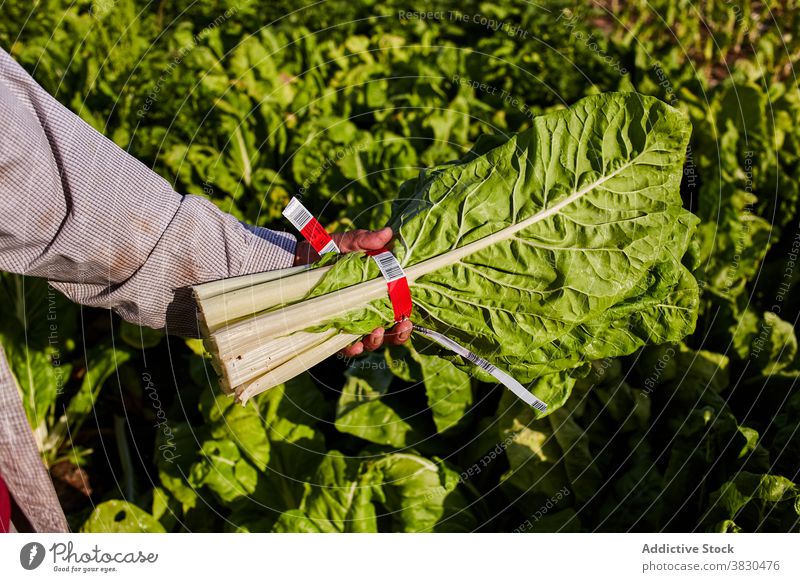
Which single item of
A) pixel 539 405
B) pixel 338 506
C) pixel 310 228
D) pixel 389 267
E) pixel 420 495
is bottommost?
pixel 338 506

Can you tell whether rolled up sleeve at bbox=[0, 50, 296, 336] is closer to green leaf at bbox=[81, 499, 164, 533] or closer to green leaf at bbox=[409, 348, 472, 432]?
green leaf at bbox=[409, 348, 472, 432]

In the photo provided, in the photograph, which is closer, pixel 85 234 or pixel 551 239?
pixel 85 234

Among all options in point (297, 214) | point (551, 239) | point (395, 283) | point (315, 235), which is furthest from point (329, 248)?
point (551, 239)

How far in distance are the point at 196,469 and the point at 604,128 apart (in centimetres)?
315

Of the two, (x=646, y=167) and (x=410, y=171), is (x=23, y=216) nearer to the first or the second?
(x=646, y=167)

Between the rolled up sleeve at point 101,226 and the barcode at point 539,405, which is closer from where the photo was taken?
the rolled up sleeve at point 101,226

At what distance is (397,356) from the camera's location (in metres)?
4.65

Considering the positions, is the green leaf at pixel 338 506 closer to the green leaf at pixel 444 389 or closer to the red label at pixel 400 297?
Result: the green leaf at pixel 444 389

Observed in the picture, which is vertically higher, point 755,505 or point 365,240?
point 365,240

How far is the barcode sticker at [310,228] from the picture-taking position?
3.24 metres

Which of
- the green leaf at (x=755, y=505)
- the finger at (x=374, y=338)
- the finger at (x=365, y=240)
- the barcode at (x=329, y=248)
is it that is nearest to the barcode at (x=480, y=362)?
the finger at (x=374, y=338)

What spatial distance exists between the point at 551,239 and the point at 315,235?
1104 mm

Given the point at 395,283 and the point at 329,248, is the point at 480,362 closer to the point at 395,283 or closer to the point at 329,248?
the point at 395,283

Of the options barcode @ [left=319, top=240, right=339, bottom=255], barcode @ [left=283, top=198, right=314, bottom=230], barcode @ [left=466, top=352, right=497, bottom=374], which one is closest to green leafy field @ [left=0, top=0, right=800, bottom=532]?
barcode @ [left=466, top=352, right=497, bottom=374]
